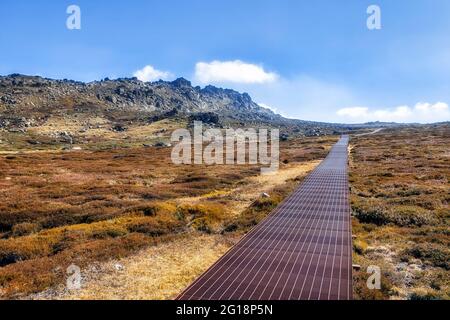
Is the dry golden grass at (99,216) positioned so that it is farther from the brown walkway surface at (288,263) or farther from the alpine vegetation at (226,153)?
the alpine vegetation at (226,153)

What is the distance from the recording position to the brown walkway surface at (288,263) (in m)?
11.3

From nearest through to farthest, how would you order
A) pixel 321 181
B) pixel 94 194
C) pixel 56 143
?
pixel 94 194
pixel 321 181
pixel 56 143

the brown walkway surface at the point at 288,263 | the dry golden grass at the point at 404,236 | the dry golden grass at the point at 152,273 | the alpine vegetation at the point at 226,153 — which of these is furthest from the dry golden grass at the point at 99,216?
the alpine vegetation at the point at 226,153

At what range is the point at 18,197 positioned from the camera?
29.8 m

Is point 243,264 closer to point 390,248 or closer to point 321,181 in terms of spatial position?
point 390,248

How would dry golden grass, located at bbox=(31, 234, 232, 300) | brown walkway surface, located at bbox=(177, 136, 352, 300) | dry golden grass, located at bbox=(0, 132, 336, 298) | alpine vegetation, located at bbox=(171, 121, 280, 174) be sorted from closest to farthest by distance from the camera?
brown walkway surface, located at bbox=(177, 136, 352, 300)
dry golden grass, located at bbox=(31, 234, 232, 300)
dry golden grass, located at bbox=(0, 132, 336, 298)
alpine vegetation, located at bbox=(171, 121, 280, 174)

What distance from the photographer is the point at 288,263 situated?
13883mm

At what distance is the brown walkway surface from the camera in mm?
11328

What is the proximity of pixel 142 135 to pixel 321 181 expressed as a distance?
134m

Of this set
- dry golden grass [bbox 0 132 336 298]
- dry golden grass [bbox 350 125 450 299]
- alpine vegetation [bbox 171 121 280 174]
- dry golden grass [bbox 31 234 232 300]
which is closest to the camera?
dry golden grass [bbox 31 234 232 300]

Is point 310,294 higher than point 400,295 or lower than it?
higher

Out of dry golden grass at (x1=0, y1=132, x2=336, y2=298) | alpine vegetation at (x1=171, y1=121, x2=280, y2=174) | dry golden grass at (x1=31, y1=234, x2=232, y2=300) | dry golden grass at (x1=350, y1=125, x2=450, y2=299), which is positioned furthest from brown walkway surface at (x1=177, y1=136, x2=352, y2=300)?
alpine vegetation at (x1=171, y1=121, x2=280, y2=174)

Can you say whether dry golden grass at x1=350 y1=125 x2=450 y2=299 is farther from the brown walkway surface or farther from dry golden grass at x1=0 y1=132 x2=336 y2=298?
dry golden grass at x1=0 y1=132 x2=336 y2=298
